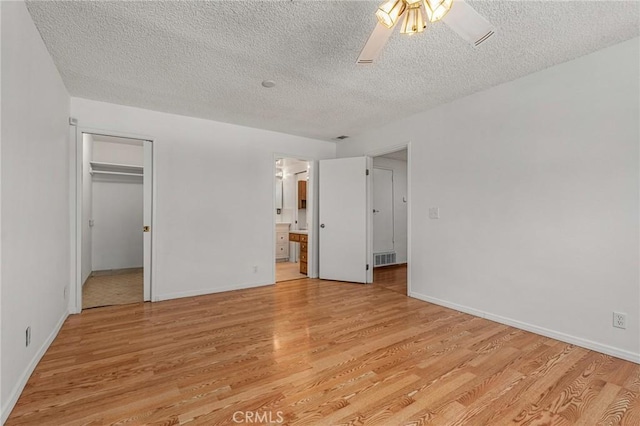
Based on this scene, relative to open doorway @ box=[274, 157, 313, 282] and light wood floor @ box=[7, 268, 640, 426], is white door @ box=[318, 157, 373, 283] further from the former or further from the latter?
light wood floor @ box=[7, 268, 640, 426]

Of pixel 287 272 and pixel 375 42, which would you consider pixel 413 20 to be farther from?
pixel 287 272

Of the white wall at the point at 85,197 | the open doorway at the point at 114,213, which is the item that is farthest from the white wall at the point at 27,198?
the open doorway at the point at 114,213

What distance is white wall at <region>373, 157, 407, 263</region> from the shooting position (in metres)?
6.03

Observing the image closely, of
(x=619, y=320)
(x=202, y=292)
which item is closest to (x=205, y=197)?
(x=202, y=292)

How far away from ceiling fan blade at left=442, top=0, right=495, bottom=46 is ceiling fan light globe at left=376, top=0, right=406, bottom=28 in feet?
0.82

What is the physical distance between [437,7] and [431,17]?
52 mm

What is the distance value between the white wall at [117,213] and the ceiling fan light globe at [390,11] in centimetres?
511

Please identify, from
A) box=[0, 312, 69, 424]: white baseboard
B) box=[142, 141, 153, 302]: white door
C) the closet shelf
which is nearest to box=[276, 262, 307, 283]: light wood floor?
box=[142, 141, 153, 302]: white door

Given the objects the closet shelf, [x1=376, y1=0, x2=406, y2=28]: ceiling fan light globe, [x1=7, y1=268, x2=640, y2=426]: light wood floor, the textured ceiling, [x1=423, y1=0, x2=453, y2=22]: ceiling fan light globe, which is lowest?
[x1=7, y1=268, x2=640, y2=426]: light wood floor

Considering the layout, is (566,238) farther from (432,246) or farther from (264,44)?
(264,44)

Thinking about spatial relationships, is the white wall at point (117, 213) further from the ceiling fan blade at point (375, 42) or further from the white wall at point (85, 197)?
the ceiling fan blade at point (375, 42)

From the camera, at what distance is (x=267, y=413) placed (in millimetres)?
1566

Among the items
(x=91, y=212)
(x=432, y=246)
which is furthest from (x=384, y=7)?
(x=91, y=212)

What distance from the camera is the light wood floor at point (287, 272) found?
16.1 ft
